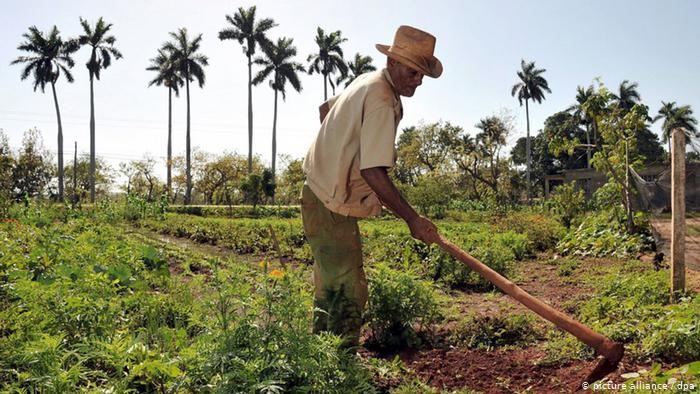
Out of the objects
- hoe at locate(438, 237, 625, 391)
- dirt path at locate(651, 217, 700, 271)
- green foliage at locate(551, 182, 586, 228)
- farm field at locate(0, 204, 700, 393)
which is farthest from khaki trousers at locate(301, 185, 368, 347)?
green foliage at locate(551, 182, 586, 228)

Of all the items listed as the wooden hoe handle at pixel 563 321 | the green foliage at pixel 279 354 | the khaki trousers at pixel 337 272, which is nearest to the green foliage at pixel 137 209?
the khaki trousers at pixel 337 272

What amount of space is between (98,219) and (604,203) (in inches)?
515

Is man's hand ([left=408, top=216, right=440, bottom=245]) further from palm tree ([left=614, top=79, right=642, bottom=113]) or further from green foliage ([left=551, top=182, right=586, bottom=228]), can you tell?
palm tree ([left=614, top=79, right=642, bottom=113])

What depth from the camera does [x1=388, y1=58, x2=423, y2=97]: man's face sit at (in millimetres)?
2922

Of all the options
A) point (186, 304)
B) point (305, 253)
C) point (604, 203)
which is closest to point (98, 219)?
point (305, 253)

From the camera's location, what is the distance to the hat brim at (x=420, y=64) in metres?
2.84

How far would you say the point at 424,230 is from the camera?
2.72m

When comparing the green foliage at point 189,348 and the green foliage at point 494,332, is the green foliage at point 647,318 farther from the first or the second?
the green foliage at point 189,348

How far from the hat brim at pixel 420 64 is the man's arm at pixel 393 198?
618 millimetres

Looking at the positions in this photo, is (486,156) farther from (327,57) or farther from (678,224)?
(678,224)

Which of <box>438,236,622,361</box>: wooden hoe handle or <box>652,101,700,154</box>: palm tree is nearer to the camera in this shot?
<box>438,236,622,361</box>: wooden hoe handle

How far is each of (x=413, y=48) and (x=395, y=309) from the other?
1.99 meters

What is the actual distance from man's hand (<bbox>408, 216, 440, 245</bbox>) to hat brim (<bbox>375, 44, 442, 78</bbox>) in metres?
0.83

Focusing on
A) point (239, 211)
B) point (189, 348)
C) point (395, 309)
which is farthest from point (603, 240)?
point (239, 211)
